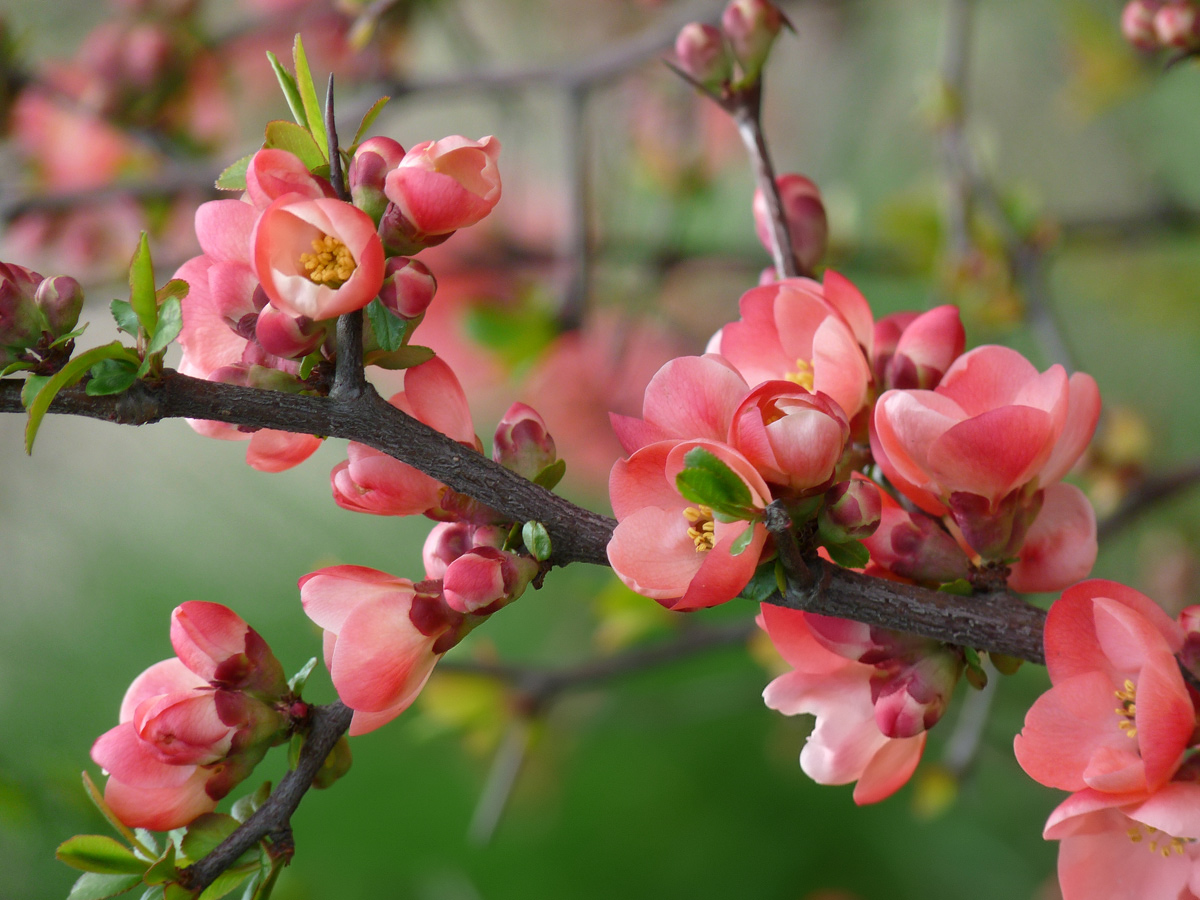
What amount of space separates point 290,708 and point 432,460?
94mm

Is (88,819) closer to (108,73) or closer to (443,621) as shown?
(443,621)

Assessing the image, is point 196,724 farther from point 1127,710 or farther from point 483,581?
point 1127,710

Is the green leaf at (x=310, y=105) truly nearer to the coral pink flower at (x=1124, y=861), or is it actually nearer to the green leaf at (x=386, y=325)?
the green leaf at (x=386, y=325)

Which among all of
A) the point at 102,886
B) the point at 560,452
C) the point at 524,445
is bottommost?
the point at 560,452

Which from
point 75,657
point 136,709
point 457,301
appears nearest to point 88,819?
point 136,709

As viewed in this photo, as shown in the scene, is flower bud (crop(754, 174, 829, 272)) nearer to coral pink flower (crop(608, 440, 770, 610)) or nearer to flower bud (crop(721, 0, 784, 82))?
flower bud (crop(721, 0, 784, 82))

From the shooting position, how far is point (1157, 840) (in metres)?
0.26

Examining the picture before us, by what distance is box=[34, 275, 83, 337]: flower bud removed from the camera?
24 cm

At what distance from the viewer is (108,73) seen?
2.65ft

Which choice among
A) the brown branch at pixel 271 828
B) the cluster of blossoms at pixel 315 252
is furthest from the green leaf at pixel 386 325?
the brown branch at pixel 271 828

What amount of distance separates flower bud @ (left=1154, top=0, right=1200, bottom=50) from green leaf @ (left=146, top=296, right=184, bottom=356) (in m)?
0.44

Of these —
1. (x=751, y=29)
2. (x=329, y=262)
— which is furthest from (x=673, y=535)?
(x=751, y=29)

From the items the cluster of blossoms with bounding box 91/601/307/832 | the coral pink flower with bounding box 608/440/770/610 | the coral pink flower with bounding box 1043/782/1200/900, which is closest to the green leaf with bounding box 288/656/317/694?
the cluster of blossoms with bounding box 91/601/307/832

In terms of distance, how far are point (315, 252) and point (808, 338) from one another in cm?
16
